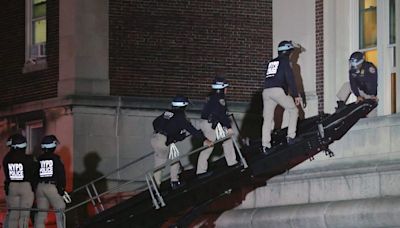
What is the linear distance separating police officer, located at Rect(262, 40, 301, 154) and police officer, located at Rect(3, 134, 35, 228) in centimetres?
506

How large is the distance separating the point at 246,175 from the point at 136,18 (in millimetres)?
10242

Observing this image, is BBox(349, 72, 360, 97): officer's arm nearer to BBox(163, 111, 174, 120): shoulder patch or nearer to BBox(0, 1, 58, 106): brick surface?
BBox(163, 111, 174, 120): shoulder patch

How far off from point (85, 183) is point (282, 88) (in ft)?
29.0

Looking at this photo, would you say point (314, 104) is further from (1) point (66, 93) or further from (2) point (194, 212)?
(1) point (66, 93)

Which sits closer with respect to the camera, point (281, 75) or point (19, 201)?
point (281, 75)

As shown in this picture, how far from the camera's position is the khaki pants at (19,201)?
26.5 metres

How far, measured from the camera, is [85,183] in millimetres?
31578

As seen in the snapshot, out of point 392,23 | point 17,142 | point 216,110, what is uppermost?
point 392,23

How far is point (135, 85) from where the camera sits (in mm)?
32594

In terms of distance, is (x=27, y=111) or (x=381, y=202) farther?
(x=27, y=111)

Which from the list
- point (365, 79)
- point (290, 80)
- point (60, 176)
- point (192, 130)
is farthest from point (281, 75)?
point (60, 176)

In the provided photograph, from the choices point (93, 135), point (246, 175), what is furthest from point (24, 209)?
point (93, 135)

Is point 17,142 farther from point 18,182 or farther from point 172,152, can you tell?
point 172,152

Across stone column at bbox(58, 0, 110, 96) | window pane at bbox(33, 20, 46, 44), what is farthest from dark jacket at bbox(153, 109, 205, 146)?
window pane at bbox(33, 20, 46, 44)
